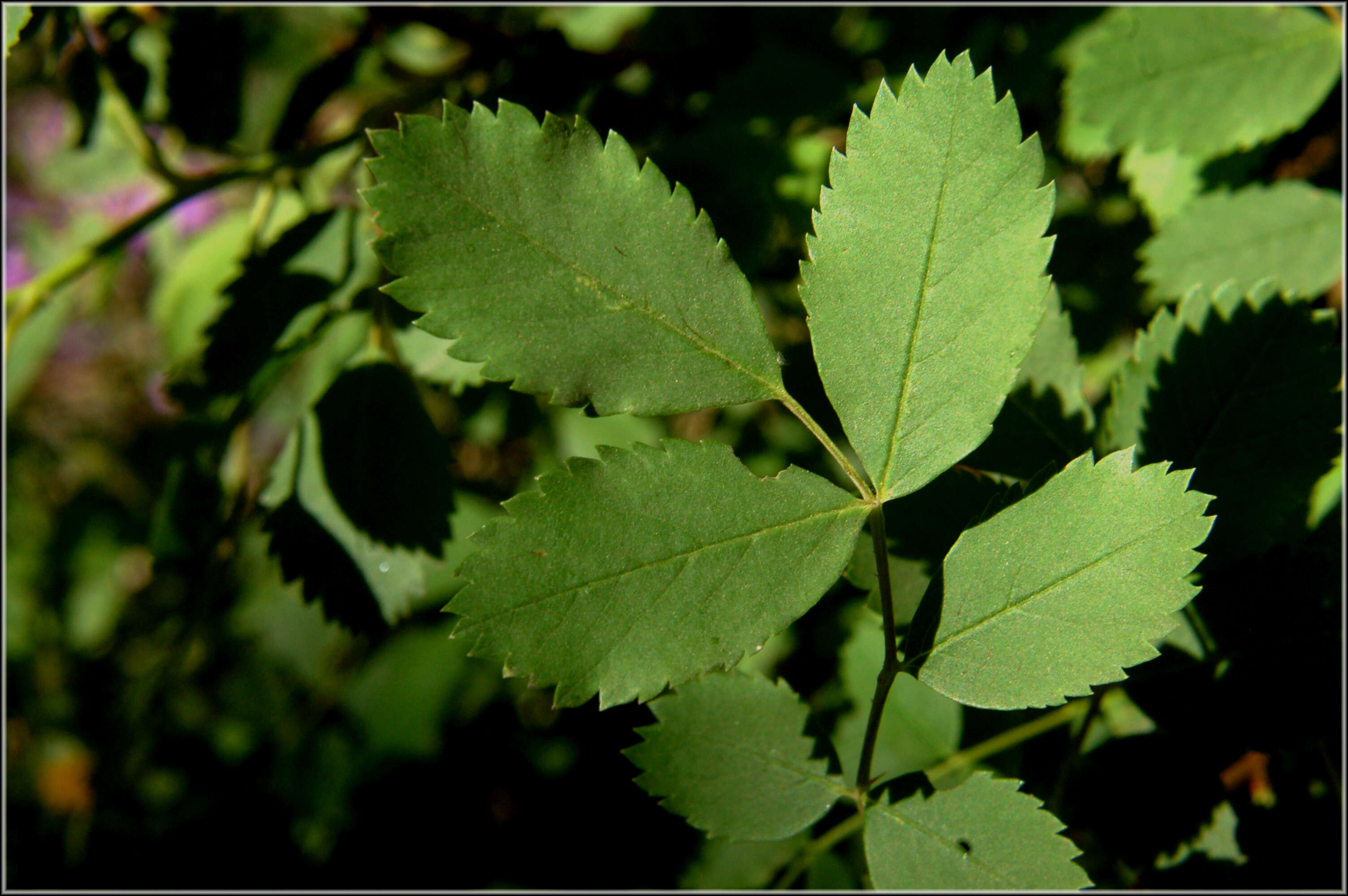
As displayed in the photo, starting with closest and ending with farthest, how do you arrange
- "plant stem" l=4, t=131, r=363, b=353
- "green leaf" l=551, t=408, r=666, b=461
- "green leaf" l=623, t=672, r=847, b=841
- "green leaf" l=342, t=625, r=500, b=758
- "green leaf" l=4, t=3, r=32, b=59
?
"green leaf" l=623, t=672, r=847, b=841 < "green leaf" l=4, t=3, r=32, b=59 < "plant stem" l=4, t=131, r=363, b=353 < "green leaf" l=551, t=408, r=666, b=461 < "green leaf" l=342, t=625, r=500, b=758

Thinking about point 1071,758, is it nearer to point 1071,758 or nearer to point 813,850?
point 1071,758

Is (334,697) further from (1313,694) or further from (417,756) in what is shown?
(1313,694)

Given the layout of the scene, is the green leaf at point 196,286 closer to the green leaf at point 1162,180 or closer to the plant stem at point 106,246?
the plant stem at point 106,246

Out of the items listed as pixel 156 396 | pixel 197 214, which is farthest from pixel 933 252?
pixel 156 396

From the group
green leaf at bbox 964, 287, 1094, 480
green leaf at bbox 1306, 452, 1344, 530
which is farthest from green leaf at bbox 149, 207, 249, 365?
green leaf at bbox 1306, 452, 1344, 530

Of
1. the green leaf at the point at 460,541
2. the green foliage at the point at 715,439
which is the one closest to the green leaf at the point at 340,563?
the green foliage at the point at 715,439

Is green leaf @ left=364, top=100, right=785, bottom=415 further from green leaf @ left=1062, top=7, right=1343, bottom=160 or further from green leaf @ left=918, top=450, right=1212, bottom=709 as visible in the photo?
green leaf @ left=1062, top=7, right=1343, bottom=160

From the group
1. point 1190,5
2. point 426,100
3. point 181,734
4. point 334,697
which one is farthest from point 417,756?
point 1190,5

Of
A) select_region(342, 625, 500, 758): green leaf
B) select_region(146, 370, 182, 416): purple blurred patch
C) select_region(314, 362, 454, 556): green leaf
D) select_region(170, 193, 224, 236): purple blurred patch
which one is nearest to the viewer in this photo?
select_region(314, 362, 454, 556): green leaf
